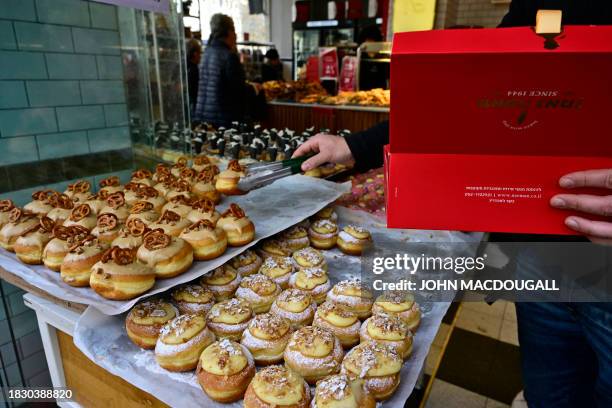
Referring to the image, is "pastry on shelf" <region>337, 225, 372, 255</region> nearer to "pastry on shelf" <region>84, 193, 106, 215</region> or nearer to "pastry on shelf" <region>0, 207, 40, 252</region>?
"pastry on shelf" <region>84, 193, 106, 215</region>

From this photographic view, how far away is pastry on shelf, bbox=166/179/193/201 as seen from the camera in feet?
8.15

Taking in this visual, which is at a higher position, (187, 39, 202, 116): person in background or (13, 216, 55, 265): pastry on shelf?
(187, 39, 202, 116): person in background

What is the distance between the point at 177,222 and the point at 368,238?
1.08 metres

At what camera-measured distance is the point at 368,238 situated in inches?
96.3

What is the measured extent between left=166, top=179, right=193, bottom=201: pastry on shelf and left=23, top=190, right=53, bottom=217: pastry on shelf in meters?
0.63

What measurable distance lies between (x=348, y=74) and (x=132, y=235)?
7.03 metres

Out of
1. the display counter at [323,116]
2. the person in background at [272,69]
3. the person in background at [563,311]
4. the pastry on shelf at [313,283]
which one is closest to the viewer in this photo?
the person in background at [563,311]

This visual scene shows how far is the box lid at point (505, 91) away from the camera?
0.97 metres

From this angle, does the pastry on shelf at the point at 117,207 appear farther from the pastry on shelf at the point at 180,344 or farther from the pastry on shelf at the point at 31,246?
the pastry on shelf at the point at 180,344

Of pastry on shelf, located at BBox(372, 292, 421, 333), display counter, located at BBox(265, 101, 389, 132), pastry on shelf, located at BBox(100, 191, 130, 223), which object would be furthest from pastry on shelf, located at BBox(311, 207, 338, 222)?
display counter, located at BBox(265, 101, 389, 132)

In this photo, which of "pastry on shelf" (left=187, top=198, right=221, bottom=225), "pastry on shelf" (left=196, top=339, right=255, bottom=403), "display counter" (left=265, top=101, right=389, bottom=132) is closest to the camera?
"pastry on shelf" (left=196, top=339, right=255, bottom=403)

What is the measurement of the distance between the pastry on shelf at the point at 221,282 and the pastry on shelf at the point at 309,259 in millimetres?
336

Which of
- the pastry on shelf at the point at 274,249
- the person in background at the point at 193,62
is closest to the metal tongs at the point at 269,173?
the pastry on shelf at the point at 274,249

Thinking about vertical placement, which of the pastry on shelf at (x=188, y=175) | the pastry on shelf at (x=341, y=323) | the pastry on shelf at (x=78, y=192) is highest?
the pastry on shelf at (x=188, y=175)
